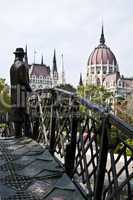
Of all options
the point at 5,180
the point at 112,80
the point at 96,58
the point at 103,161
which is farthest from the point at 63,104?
Answer: the point at 96,58

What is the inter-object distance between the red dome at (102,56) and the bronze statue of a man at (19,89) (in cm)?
11917

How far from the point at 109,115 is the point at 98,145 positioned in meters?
0.52

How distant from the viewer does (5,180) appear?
14.6ft

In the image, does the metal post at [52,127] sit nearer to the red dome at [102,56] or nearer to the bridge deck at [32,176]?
the bridge deck at [32,176]

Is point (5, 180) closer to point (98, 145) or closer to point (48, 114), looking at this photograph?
point (98, 145)

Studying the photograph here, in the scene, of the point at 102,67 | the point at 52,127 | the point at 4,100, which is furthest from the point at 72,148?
the point at 102,67

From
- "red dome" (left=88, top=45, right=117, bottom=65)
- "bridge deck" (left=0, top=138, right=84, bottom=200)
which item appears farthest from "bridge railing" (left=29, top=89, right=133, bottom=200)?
"red dome" (left=88, top=45, right=117, bottom=65)

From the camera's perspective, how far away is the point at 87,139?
4.41 m

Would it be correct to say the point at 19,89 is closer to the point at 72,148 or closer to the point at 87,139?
the point at 72,148

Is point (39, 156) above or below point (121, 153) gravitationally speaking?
below

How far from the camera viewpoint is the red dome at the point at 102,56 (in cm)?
12694

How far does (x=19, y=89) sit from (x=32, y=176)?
3.34 m

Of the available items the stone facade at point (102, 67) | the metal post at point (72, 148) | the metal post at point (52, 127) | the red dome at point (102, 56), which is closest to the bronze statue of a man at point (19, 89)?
the metal post at point (52, 127)

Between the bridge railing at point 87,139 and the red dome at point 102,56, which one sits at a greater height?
the red dome at point 102,56
